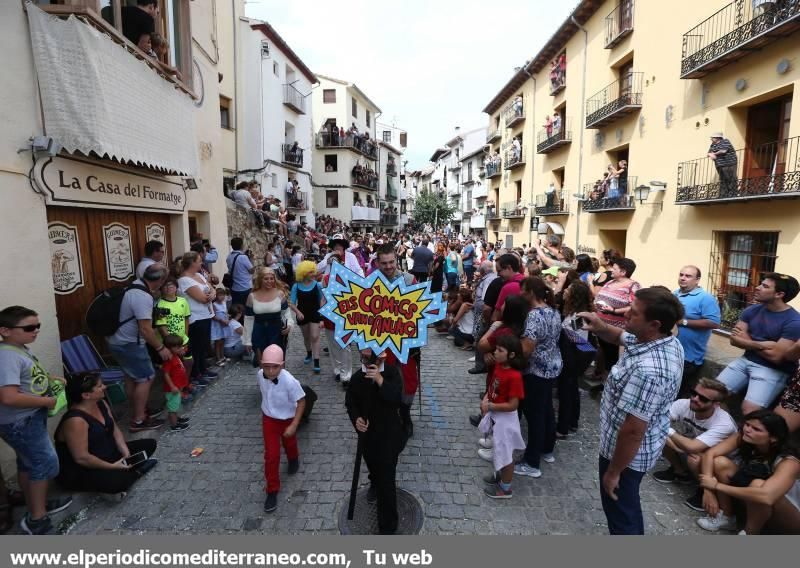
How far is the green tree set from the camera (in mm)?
44688

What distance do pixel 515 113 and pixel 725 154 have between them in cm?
1504

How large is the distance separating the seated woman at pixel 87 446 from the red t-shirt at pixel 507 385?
337cm

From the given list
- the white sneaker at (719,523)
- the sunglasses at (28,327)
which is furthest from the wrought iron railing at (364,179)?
the white sneaker at (719,523)

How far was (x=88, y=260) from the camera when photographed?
5.33 metres

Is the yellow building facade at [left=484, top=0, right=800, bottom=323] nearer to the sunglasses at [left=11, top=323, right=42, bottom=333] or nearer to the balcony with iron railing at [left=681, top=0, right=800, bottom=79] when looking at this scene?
the balcony with iron railing at [left=681, top=0, right=800, bottom=79]

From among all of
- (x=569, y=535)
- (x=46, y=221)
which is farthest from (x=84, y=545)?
(x=569, y=535)

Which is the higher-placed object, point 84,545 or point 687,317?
point 687,317

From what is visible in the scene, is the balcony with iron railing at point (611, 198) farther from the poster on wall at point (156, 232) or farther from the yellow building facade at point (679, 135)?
the poster on wall at point (156, 232)

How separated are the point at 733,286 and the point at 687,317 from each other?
5495mm

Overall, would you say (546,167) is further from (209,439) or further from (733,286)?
(209,439)

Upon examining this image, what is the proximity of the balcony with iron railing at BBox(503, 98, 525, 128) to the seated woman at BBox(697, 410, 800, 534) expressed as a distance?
20486 mm

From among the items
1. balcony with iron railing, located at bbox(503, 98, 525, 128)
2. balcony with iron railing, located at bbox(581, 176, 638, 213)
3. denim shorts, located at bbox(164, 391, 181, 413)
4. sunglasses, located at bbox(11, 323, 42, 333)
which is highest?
balcony with iron railing, located at bbox(503, 98, 525, 128)

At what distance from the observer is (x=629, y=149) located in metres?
12.1

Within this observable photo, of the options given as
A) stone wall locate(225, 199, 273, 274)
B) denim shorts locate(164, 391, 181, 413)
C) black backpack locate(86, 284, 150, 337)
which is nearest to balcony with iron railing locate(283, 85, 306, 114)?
stone wall locate(225, 199, 273, 274)
